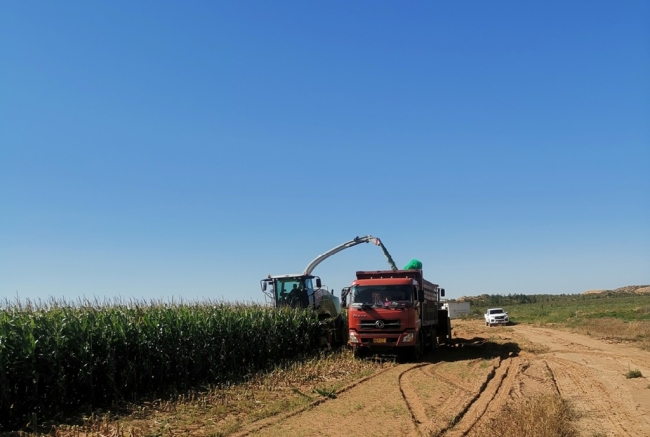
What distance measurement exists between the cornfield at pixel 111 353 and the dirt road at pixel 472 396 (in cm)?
397

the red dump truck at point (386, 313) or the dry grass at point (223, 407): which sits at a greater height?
the red dump truck at point (386, 313)

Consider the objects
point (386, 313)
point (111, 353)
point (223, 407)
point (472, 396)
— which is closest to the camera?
point (223, 407)

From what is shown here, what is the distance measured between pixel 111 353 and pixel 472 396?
26.3 ft

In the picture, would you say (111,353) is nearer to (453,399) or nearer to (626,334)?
(453,399)

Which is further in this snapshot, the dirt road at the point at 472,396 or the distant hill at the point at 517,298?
the distant hill at the point at 517,298

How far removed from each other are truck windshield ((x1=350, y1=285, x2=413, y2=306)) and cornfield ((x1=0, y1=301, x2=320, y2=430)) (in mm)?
3788

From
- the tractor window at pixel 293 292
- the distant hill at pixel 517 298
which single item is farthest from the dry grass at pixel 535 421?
the distant hill at pixel 517 298

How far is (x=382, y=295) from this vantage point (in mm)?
19031

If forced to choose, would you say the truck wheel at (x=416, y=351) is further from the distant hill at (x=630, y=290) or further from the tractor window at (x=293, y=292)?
the distant hill at (x=630, y=290)

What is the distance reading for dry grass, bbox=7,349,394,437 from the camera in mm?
8914

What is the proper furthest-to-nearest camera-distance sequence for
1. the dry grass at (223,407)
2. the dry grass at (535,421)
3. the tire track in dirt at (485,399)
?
the tire track in dirt at (485,399) < the dry grass at (223,407) < the dry grass at (535,421)

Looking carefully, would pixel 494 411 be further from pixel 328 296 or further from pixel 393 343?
pixel 328 296

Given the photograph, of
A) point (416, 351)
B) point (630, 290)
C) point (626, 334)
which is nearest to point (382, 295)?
point (416, 351)

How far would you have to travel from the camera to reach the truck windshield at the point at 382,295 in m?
18.8
